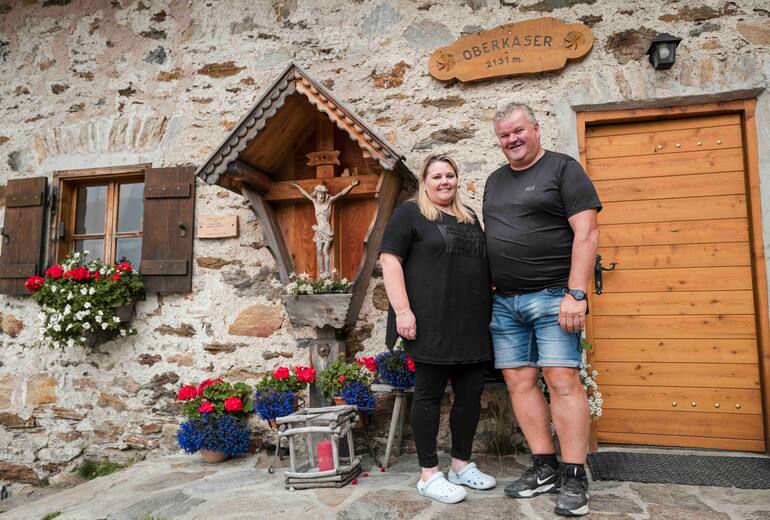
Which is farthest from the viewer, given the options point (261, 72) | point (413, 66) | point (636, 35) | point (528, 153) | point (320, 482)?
point (261, 72)

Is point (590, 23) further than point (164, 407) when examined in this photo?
No

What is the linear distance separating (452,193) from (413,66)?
4.87ft

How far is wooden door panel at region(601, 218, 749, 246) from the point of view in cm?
301

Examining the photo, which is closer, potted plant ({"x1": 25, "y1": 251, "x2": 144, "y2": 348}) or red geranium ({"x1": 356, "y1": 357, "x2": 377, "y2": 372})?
red geranium ({"x1": 356, "y1": 357, "x2": 377, "y2": 372})

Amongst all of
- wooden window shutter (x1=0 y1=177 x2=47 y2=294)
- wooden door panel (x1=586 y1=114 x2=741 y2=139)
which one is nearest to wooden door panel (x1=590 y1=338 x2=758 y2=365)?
wooden door panel (x1=586 y1=114 x2=741 y2=139)

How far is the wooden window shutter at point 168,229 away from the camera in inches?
140

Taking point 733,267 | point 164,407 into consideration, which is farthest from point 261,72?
point 733,267

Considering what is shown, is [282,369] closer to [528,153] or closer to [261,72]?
[528,153]

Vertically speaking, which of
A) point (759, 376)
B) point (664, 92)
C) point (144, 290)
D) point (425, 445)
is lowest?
point (425, 445)

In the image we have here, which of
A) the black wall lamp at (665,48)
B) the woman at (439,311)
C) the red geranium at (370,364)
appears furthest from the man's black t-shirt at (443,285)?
the black wall lamp at (665,48)

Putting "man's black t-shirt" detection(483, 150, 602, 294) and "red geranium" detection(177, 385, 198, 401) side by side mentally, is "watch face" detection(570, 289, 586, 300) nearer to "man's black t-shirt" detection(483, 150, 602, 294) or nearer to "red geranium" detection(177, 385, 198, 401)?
"man's black t-shirt" detection(483, 150, 602, 294)

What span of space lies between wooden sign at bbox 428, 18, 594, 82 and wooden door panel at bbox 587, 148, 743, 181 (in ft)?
2.29

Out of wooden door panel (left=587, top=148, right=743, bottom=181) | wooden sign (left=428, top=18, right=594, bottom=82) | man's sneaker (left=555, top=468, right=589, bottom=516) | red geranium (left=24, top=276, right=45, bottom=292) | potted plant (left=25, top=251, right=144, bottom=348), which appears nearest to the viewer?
man's sneaker (left=555, top=468, right=589, bottom=516)

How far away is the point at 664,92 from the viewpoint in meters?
3.04
